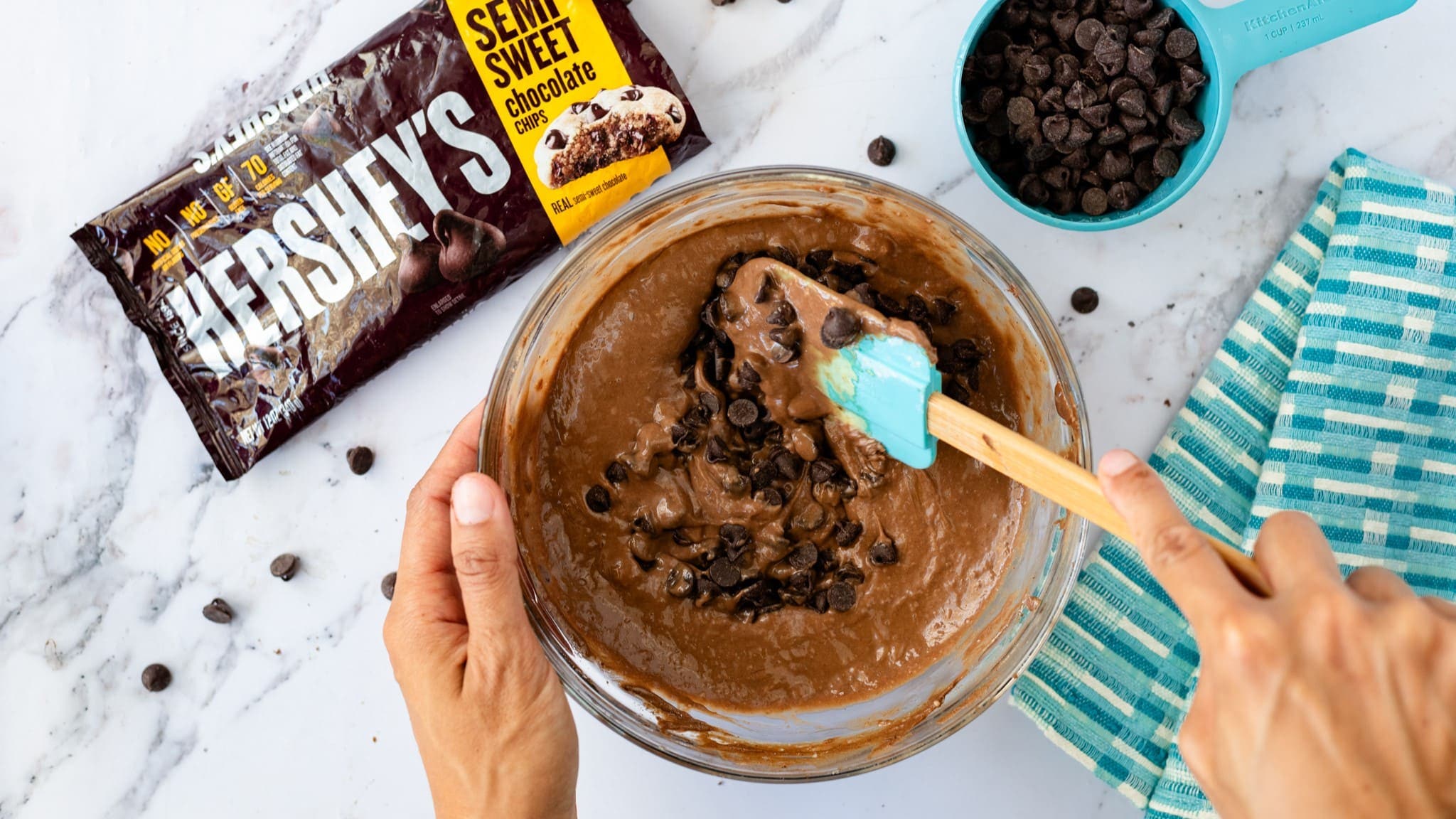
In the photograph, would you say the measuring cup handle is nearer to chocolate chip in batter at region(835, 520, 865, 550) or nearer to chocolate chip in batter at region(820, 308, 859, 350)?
chocolate chip in batter at region(820, 308, 859, 350)

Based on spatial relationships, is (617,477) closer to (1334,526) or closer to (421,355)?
(421,355)

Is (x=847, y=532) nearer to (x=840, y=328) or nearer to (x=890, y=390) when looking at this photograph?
(x=890, y=390)

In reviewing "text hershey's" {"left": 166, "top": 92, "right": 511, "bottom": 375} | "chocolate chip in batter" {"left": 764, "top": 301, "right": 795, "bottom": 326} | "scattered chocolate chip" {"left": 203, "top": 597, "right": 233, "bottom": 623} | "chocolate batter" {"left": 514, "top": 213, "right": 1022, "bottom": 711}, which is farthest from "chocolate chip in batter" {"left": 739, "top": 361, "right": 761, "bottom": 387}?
"scattered chocolate chip" {"left": 203, "top": 597, "right": 233, "bottom": 623}

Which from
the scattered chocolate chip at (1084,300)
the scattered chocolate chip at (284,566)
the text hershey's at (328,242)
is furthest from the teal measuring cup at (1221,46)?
the scattered chocolate chip at (284,566)

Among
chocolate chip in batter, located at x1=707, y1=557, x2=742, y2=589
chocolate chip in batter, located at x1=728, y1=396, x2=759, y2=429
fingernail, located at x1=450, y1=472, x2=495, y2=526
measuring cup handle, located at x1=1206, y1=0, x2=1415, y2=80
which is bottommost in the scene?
chocolate chip in batter, located at x1=707, y1=557, x2=742, y2=589

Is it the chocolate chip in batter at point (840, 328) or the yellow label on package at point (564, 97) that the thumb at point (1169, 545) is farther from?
the yellow label on package at point (564, 97)

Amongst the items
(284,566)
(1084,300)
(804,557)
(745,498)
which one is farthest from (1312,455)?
(284,566)
